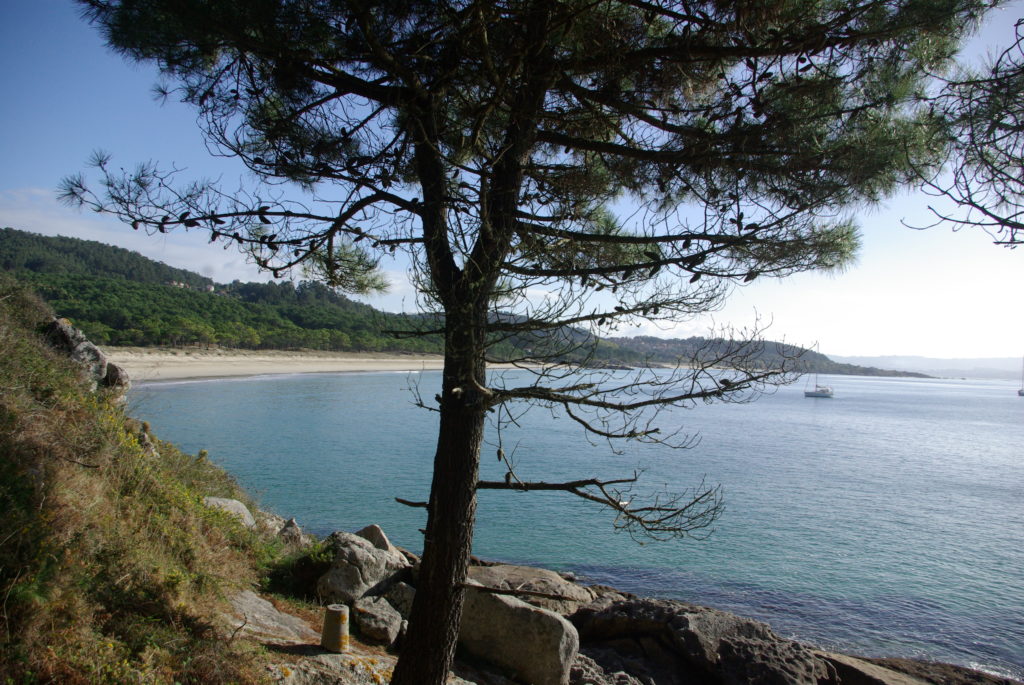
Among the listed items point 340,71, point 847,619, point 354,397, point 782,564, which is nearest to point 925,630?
point 847,619

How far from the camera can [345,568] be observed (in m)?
6.33

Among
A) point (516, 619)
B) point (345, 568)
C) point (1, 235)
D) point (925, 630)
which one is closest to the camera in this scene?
point (516, 619)

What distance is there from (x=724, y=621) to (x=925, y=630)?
5799mm

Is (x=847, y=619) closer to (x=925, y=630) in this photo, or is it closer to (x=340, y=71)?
(x=925, y=630)

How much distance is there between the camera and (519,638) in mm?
5828

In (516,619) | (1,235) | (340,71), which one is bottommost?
(516,619)

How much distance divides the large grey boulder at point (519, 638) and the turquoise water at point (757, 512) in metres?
3.03

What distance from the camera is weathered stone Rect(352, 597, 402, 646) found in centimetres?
554

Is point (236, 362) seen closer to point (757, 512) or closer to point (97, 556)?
point (757, 512)

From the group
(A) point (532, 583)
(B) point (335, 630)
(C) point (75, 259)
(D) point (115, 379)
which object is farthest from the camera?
(C) point (75, 259)

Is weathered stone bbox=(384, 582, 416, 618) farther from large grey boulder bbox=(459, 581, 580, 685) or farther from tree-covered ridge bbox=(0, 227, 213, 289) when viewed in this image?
tree-covered ridge bbox=(0, 227, 213, 289)

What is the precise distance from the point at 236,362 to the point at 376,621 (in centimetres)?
5543

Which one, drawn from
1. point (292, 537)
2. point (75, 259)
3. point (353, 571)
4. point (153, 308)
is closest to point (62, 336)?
point (292, 537)

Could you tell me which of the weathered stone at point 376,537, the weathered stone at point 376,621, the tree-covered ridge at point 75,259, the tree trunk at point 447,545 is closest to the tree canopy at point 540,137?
the tree trunk at point 447,545
